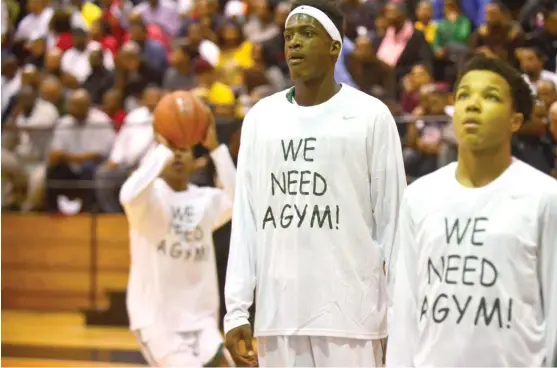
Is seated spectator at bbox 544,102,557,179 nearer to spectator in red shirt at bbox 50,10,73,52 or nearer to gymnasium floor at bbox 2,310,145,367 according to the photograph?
gymnasium floor at bbox 2,310,145,367

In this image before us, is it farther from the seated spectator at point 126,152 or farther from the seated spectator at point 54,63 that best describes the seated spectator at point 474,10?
the seated spectator at point 54,63

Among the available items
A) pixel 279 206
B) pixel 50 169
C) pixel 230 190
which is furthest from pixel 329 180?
pixel 50 169

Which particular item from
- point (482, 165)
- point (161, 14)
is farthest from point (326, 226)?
point (161, 14)

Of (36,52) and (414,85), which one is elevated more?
(36,52)

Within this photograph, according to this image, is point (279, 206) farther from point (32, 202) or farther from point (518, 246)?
point (32, 202)

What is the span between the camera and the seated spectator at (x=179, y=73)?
1299 cm

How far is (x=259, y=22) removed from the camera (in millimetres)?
13672

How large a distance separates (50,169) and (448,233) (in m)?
9.39

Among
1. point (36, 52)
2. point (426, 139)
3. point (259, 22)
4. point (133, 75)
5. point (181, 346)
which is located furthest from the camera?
point (36, 52)

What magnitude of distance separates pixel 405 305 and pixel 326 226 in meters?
0.79

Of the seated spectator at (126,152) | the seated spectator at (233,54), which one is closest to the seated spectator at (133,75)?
the seated spectator at (233,54)

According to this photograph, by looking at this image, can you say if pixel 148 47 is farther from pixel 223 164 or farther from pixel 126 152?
pixel 223 164

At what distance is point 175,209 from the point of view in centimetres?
712

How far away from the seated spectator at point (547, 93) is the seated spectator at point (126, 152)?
165 inches
